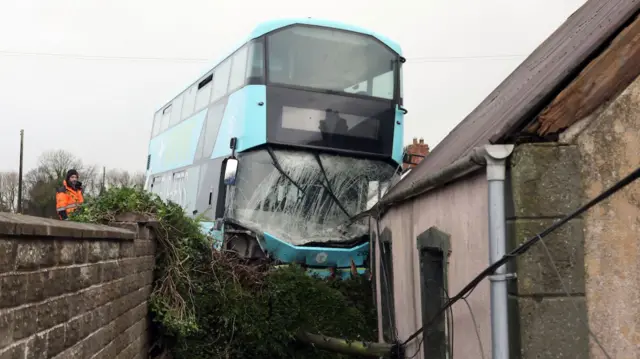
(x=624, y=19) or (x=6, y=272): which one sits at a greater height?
(x=624, y=19)

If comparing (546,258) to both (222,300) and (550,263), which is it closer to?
(550,263)

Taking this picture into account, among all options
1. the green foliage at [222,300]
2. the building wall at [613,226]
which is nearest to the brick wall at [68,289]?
the green foliage at [222,300]

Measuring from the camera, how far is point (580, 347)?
347 cm

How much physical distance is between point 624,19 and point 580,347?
206 cm

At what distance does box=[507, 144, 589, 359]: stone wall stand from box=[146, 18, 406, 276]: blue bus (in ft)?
17.7

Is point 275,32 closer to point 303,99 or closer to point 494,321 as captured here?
point 303,99

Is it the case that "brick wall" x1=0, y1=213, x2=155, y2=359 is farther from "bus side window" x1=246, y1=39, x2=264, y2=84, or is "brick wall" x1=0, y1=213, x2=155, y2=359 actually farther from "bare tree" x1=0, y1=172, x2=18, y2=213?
"bare tree" x1=0, y1=172, x2=18, y2=213

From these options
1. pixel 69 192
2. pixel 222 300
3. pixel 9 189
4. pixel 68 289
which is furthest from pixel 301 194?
pixel 9 189

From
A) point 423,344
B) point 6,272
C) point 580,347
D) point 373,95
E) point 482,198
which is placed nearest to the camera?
point 6,272

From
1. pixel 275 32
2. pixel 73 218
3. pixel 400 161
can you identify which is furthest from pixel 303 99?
pixel 73 218

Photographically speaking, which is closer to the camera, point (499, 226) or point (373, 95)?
point (499, 226)

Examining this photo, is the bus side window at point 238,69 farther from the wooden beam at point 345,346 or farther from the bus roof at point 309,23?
the wooden beam at point 345,346

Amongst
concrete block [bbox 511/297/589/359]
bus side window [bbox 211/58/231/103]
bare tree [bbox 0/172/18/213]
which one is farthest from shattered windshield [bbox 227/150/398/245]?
bare tree [bbox 0/172/18/213]

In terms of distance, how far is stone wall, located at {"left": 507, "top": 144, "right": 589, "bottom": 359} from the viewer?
345 cm
